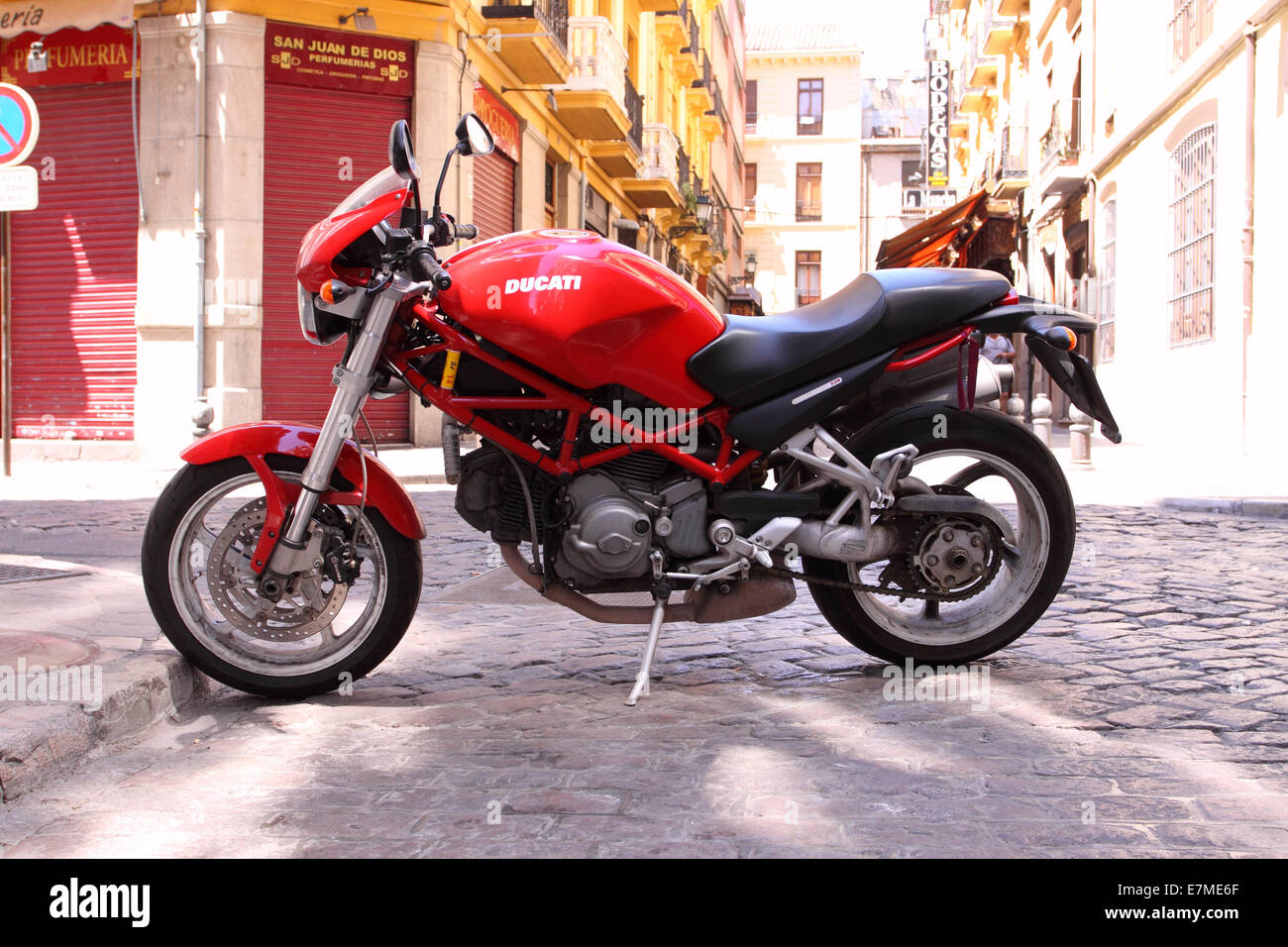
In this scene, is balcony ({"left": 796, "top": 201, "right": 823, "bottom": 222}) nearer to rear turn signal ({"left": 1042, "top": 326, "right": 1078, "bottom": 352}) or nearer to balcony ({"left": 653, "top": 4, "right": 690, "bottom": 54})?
balcony ({"left": 653, "top": 4, "right": 690, "bottom": 54})

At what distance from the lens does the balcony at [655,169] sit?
2622 centimetres

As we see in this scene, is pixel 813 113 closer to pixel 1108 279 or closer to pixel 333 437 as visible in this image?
pixel 1108 279

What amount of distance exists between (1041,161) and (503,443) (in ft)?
87.2

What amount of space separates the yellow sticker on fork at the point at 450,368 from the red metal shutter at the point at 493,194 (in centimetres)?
1246

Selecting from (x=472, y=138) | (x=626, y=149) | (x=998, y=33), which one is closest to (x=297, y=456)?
(x=472, y=138)

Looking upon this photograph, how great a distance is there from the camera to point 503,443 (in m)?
3.62

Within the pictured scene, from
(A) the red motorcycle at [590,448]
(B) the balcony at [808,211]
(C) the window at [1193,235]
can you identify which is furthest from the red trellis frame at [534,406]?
(B) the balcony at [808,211]

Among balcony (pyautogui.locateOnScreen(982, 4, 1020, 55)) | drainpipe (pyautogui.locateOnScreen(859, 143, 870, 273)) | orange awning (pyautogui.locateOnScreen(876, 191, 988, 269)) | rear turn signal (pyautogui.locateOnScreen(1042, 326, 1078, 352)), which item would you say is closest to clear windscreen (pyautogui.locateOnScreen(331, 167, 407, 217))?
rear turn signal (pyautogui.locateOnScreen(1042, 326, 1078, 352))

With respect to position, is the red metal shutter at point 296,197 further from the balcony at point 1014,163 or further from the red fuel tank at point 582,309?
the balcony at point 1014,163

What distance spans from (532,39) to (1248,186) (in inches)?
335

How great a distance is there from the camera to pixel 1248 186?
13.7 metres
